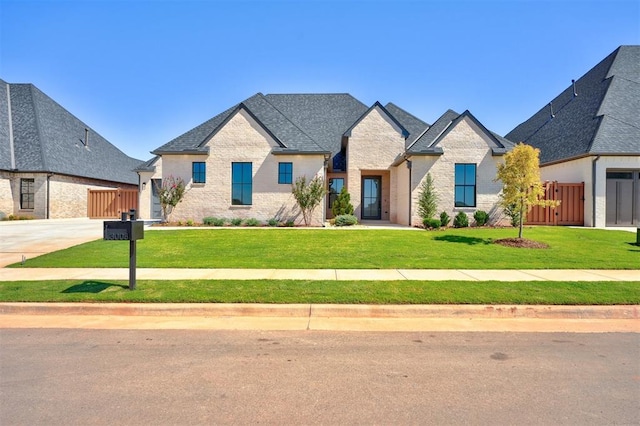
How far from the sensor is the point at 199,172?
65.5 ft

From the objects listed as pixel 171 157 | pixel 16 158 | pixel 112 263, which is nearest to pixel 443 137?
pixel 171 157

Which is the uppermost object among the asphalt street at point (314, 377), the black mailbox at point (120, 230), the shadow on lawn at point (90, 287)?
the black mailbox at point (120, 230)

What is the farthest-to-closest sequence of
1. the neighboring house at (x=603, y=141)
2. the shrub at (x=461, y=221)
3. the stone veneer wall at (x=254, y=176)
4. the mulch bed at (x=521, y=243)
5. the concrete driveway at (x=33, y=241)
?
the stone veneer wall at (x=254, y=176) < the neighboring house at (x=603, y=141) < the shrub at (x=461, y=221) < the mulch bed at (x=521, y=243) < the concrete driveway at (x=33, y=241)

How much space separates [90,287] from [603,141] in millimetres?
25361

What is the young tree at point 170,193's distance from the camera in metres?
19.5

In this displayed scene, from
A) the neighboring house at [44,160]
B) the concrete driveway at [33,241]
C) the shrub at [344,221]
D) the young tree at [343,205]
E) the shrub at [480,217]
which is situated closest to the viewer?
the concrete driveway at [33,241]

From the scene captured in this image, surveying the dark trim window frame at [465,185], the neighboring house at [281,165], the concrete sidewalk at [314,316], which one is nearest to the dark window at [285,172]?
the neighboring house at [281,165]

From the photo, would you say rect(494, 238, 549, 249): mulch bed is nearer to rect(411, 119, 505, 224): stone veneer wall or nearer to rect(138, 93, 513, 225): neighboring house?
rect(411, 119, 505, 224): stone veneer wall

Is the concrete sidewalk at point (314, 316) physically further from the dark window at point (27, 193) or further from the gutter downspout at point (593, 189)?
the dark window at point (27, 193)

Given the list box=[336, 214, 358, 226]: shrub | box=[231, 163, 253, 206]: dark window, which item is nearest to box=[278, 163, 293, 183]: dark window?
box=[231, 163, 253, 206]: dark window

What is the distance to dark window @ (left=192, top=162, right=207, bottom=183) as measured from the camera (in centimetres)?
1992

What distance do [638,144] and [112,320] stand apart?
85.9ft

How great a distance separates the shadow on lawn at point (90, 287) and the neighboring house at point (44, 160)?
23.3 m

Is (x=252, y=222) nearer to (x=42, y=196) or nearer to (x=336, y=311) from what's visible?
(x=336, y=311)
